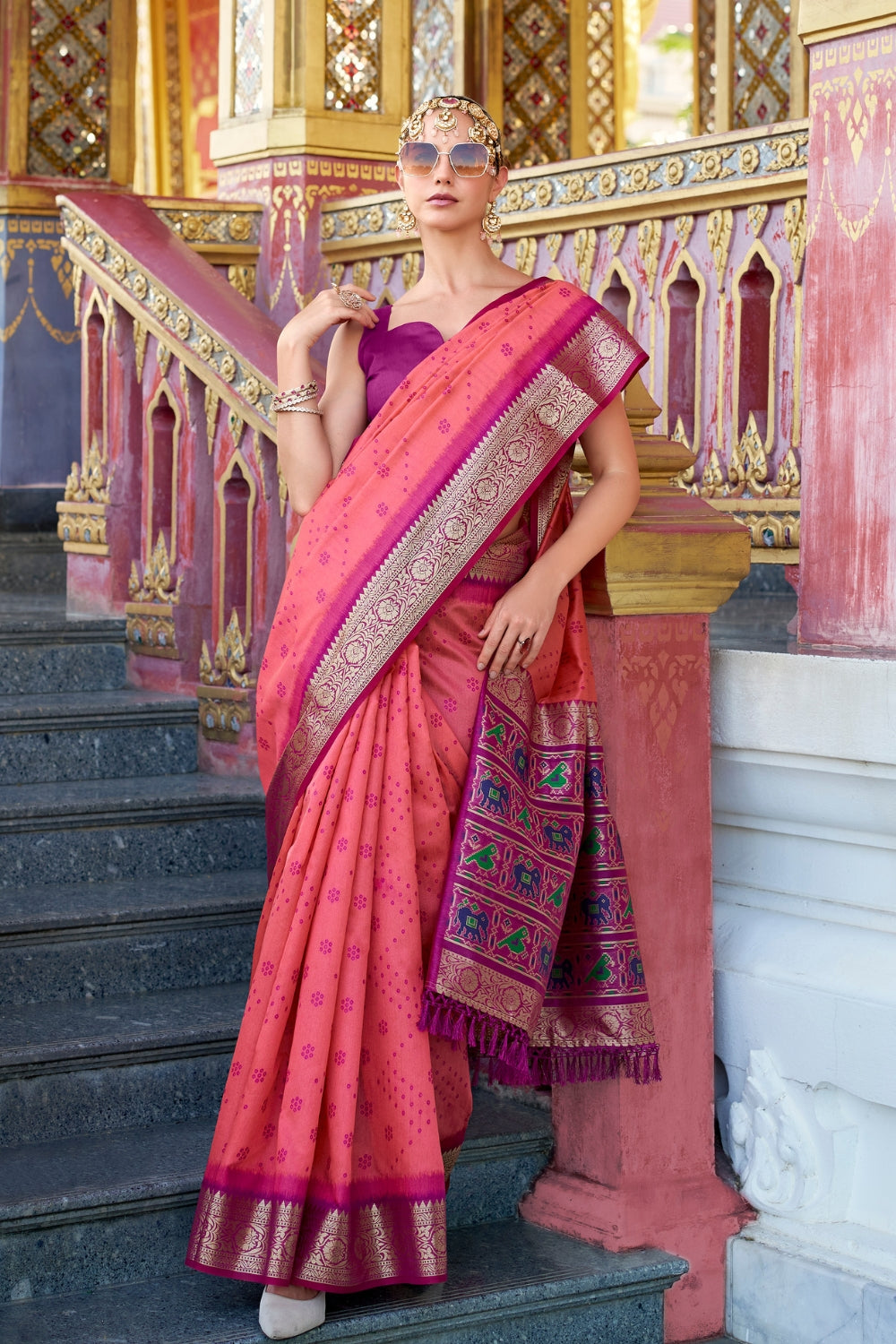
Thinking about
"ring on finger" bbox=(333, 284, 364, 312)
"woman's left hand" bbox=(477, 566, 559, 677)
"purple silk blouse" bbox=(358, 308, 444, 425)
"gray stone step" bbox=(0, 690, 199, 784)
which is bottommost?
"gray stone step" bbox=(0, 690, 199, 784)

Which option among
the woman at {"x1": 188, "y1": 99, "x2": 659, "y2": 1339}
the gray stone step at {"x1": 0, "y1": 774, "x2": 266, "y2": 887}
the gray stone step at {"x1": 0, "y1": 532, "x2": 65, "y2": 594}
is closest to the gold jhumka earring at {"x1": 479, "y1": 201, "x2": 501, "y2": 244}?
the woman at {"x1": 188, "y1": 99, "x2": 659, "y2": 1339}

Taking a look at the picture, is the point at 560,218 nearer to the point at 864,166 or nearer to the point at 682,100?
the point at 864,166

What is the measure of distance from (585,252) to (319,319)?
2336mm

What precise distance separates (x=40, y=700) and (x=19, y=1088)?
1291 millimetres

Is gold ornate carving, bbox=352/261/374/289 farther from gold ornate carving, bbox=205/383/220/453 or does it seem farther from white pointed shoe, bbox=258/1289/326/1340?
white pointed shoe, bbox=258/1289/326/1340

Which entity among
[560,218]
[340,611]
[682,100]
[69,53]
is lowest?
[340,611]

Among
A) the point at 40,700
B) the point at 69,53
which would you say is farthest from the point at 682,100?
the point at 40,700

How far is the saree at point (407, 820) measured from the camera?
255 centimetres

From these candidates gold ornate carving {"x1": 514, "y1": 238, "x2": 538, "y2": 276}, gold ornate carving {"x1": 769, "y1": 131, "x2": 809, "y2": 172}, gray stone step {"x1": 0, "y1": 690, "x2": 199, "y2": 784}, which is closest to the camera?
gray stone step {"x1": 0, "y1": 690, "x2": 199, "y2": 784}

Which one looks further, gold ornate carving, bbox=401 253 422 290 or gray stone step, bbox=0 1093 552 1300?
gold ornate carving, bbox=401 253 422 290

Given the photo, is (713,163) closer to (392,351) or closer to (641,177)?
(641,177)

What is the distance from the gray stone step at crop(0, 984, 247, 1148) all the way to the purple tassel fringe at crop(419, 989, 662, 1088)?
1.91 ft

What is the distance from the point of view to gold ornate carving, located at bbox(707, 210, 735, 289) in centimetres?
450

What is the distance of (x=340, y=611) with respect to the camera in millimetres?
2643
